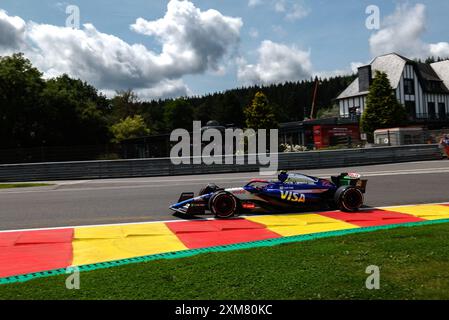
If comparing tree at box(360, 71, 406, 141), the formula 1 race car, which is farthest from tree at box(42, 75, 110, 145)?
the formula 1 race car

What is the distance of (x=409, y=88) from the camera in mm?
62969

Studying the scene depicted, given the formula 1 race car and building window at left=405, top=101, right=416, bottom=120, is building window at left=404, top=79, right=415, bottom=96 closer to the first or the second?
building window at left=405, top=101, right=416, bottom=120

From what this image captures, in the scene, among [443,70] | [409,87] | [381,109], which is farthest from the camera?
[443,70]

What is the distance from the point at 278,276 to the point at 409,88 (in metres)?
63.6

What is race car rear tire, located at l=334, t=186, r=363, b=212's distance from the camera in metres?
10.9

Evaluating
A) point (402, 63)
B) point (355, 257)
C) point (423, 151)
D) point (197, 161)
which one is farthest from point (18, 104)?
point (402, 63)

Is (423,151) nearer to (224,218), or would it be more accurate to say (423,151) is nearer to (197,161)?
(197,161)

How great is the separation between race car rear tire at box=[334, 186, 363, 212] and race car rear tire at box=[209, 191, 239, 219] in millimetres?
2523

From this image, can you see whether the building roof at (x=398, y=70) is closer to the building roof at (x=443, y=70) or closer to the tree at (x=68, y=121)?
the building roof at (x=443, y=70)

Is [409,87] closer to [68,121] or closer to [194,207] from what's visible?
[68,121]

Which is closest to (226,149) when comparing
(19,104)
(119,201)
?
(19,104)

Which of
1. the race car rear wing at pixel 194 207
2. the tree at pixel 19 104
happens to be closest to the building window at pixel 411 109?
the tree at pixel 19 104
